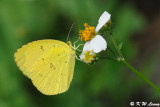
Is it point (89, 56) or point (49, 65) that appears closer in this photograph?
point (89, 56)

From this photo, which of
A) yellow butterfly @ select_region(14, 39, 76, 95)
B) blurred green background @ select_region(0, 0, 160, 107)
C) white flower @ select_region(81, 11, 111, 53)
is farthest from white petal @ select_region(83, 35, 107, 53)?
blurred green background @ select_region(0, 0, 160, 107)

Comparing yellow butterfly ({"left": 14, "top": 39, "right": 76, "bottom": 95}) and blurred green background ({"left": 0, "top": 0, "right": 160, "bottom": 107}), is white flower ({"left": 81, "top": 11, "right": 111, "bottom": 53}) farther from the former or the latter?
blurred green background ({"left": 0, "top": 0, "right": 160, "bottom": 107})

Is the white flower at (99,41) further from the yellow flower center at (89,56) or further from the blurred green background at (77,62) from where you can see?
the blurred green background at (77,62)

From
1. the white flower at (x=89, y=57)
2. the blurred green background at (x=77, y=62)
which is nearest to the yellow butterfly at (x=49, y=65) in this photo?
the white flower at (x=89, y=57)

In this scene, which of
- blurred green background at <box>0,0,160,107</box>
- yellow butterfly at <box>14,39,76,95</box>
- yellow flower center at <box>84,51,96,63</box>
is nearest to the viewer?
yellow flower center at <box>84,51,96,63</box>

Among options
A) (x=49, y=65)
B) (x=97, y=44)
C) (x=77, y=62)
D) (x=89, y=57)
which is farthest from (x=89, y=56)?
(x=77, y=62)

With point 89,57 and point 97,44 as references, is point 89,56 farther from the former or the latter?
point 97,44
